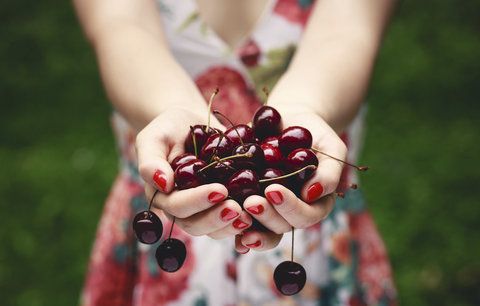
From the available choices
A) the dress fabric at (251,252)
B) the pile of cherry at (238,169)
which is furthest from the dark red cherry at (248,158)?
the dress fabric at (251,252)

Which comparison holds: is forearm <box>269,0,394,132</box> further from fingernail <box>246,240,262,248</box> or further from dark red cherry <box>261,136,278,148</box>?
fingernail <box>246,240,262,248</box>

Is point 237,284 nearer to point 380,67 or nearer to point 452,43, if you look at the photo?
point 380,67

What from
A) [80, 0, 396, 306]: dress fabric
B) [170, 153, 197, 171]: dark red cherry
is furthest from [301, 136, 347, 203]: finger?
[80, 0, 396, 306]: dress fabric

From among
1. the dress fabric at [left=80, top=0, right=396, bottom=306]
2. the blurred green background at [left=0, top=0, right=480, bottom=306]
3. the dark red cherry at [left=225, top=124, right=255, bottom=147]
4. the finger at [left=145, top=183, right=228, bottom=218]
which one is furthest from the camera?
the blurred green background at [left=0, top=0, right=480, bottom=306]

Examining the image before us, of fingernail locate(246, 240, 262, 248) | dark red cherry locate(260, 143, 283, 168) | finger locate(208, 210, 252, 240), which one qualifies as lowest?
fingernail locate(246, 240, 262, 248)

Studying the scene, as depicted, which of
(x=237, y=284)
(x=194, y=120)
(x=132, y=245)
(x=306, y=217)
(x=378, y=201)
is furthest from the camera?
(x=378, y=201)

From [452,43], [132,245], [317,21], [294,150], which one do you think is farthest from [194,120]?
[452,43]
